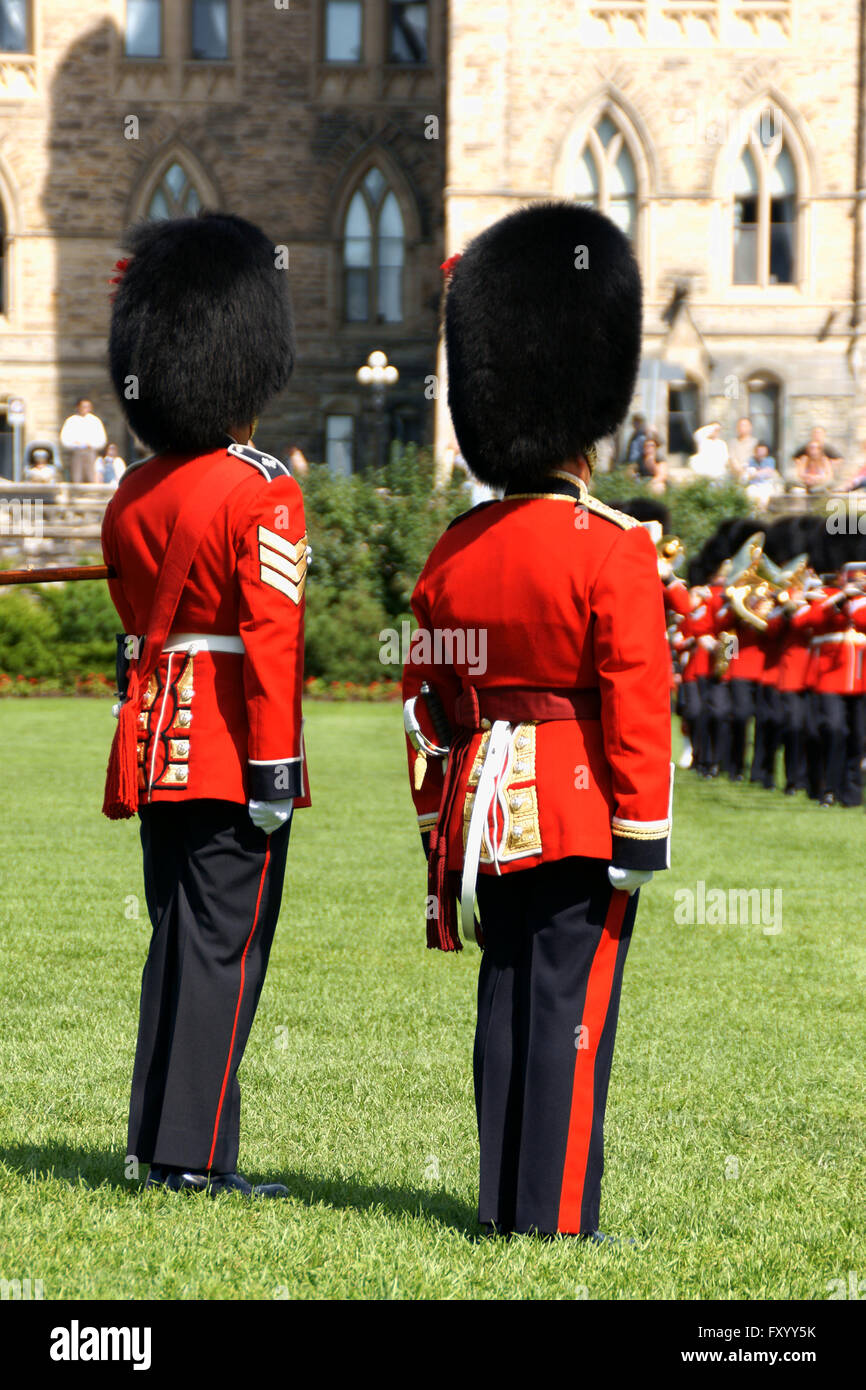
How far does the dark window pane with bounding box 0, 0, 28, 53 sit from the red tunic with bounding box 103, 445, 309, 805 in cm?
3788

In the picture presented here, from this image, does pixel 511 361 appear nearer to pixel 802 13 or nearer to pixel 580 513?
pixel 580 513

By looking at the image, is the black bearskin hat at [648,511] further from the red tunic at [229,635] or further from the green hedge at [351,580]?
the red tunic at [229,635]

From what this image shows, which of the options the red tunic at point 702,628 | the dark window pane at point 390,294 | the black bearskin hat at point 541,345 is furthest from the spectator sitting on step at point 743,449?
the black bearskin hat at point 541,345

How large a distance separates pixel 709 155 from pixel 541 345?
32.0 meters

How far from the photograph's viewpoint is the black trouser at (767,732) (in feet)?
52.3

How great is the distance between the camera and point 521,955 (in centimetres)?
441

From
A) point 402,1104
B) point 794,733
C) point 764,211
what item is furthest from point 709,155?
point 402,1104

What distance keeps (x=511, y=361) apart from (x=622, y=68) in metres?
31.9

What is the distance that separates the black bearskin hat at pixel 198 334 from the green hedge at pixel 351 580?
2024cm

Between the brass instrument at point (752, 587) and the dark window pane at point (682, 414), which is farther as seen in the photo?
the dark window pane at point (682, 414)

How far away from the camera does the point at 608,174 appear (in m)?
35.0

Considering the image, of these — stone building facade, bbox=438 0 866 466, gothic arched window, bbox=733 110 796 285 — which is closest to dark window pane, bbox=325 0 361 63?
stone building facade, bbox=438 0 866 466

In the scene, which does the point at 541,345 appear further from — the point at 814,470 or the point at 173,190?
the point at 173,190

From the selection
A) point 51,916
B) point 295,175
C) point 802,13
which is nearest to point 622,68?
A: point 802,13
